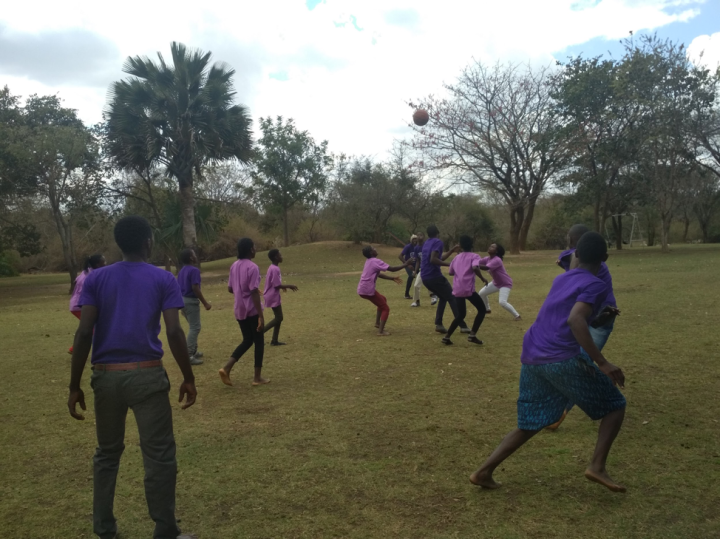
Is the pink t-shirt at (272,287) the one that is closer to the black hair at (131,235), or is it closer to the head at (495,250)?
the head at (495,250)

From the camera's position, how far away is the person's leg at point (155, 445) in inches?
126

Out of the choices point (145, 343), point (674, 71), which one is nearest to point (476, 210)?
point (674, 71)

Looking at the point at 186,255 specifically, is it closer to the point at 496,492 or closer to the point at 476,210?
the point at 496,492

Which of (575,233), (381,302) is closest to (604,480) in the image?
(575,233)

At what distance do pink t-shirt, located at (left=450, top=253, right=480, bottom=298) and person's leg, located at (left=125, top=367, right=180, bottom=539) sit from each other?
6.19 metres

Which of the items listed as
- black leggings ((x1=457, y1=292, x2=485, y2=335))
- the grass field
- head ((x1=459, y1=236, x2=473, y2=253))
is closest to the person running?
the grass field

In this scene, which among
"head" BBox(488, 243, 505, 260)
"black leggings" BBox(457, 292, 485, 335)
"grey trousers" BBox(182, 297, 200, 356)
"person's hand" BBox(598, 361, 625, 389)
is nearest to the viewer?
"person's hand" BBox(598, 361, 625, 389)

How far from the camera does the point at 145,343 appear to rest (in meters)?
3.23

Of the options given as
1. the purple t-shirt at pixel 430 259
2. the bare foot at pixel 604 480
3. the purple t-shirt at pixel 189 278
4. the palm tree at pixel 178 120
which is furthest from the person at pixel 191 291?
the palm tree at pixel 178 120

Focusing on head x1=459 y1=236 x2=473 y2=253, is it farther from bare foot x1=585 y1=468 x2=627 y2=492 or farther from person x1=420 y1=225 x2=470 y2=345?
bare foot x1=585 y1=468 x2=627 y2=492

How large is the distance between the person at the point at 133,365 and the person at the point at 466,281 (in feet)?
19.9

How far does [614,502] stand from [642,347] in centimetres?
498

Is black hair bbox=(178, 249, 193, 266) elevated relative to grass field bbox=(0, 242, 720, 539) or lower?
elevated

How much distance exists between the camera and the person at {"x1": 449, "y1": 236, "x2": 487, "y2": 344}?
28.7 ft
